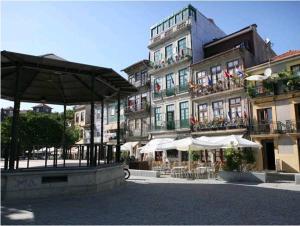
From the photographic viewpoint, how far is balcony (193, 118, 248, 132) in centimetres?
2494

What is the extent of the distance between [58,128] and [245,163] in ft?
113

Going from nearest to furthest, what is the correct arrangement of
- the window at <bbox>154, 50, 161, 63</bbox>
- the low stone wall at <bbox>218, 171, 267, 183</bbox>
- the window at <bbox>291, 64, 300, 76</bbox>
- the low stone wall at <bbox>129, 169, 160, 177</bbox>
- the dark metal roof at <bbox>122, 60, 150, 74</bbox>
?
the low stone wall at <bbox>218, 171, 267, 183</bbox> < the low stone wall at <bbox>129, 169, 160, 177</bbox> < the window at <bbox>291, 64, 300, 76</bbox> < the window at <bbox>154, 50, 161, 63</bbox> < the dark metal roof at <bbox>122, 60, 150, 74</bbox>

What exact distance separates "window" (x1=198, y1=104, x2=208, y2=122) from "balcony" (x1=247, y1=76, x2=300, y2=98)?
5.26m

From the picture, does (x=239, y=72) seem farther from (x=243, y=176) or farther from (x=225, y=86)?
(x=243, y=176)

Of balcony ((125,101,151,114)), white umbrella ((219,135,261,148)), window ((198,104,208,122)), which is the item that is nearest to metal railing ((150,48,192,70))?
balcony ((125,101,151,114))

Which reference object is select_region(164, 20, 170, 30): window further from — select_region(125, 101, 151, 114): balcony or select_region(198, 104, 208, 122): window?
select_region(198, 104, 208, 122): window

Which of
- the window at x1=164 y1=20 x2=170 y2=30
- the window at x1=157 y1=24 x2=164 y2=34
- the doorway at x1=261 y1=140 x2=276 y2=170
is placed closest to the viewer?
the doorway at x1=261 y1=140 x2=276 y2=170

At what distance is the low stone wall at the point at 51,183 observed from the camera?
923 centimetres

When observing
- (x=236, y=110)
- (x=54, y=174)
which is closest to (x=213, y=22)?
(x=236, y=110)

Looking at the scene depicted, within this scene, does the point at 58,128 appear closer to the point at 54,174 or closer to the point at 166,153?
the point at 166,153

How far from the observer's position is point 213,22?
35.8 meters

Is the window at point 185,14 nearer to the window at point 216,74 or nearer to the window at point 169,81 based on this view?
the window at point 169,81

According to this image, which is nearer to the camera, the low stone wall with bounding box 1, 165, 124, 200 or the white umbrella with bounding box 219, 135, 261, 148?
the low stone wall with bounding box 1, 165, 124, 200

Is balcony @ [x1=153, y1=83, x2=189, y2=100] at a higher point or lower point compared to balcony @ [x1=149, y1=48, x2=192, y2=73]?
lower
